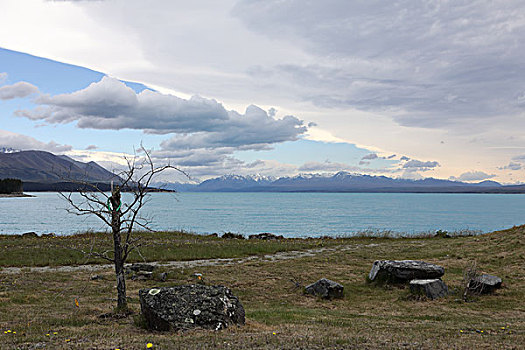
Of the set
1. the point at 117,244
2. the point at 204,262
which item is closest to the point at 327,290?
the point at 117,244

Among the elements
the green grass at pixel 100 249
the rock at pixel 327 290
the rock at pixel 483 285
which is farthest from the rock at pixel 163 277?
the rock at pixel 483 285

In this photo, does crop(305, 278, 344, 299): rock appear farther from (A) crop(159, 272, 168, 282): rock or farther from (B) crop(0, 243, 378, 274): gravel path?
(B) crop(0, 243, 378, 274): gravel path

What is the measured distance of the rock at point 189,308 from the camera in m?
9.34

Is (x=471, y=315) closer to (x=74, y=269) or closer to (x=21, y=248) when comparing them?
(x=74, y=269)

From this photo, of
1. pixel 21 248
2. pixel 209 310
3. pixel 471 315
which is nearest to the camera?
pixel 209 310

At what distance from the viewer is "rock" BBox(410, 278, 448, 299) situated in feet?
53.1

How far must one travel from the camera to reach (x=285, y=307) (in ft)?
49.4

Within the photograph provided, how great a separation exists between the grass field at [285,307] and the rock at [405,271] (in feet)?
2.66

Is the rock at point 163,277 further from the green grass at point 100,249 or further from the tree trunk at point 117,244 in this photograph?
the tree trunk at point 117,244

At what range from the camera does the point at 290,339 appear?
850 cm

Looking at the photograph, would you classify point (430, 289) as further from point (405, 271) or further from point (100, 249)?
point (100, 249)

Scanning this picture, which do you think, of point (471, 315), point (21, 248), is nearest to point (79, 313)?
point (471, 315)

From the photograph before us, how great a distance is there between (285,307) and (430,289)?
6.50 meters

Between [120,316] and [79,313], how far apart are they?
159 cm
